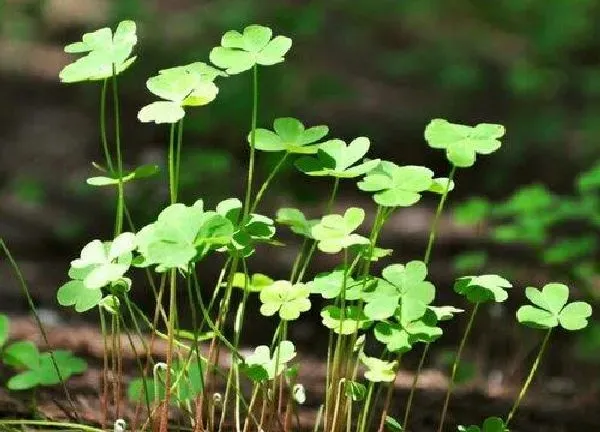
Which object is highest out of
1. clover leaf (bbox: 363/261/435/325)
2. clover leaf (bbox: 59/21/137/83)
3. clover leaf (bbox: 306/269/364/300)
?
clover leaf (bbox: 59/21/137/83)

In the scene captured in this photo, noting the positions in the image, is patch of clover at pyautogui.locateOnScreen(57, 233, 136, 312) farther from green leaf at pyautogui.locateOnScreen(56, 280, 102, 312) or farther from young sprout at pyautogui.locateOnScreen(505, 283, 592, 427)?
young sprout at pyautogui.locateOnScreen(505, 283, 592, 427)

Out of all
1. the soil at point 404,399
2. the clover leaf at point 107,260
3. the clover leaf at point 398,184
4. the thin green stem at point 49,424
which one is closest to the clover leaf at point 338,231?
the clover leaf at point 398,184

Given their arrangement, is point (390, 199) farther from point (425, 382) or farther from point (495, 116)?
point (495, 116)

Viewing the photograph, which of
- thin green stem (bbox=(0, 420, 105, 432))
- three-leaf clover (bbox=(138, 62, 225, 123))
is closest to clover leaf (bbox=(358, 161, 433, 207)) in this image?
three-leaf clover (bbox=(138, 62, 225, 123))

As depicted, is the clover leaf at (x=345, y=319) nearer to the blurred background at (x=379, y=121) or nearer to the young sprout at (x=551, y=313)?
the young sprout at (x=551, y=313)

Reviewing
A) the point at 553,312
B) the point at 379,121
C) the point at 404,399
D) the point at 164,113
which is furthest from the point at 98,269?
the point at 379,121
